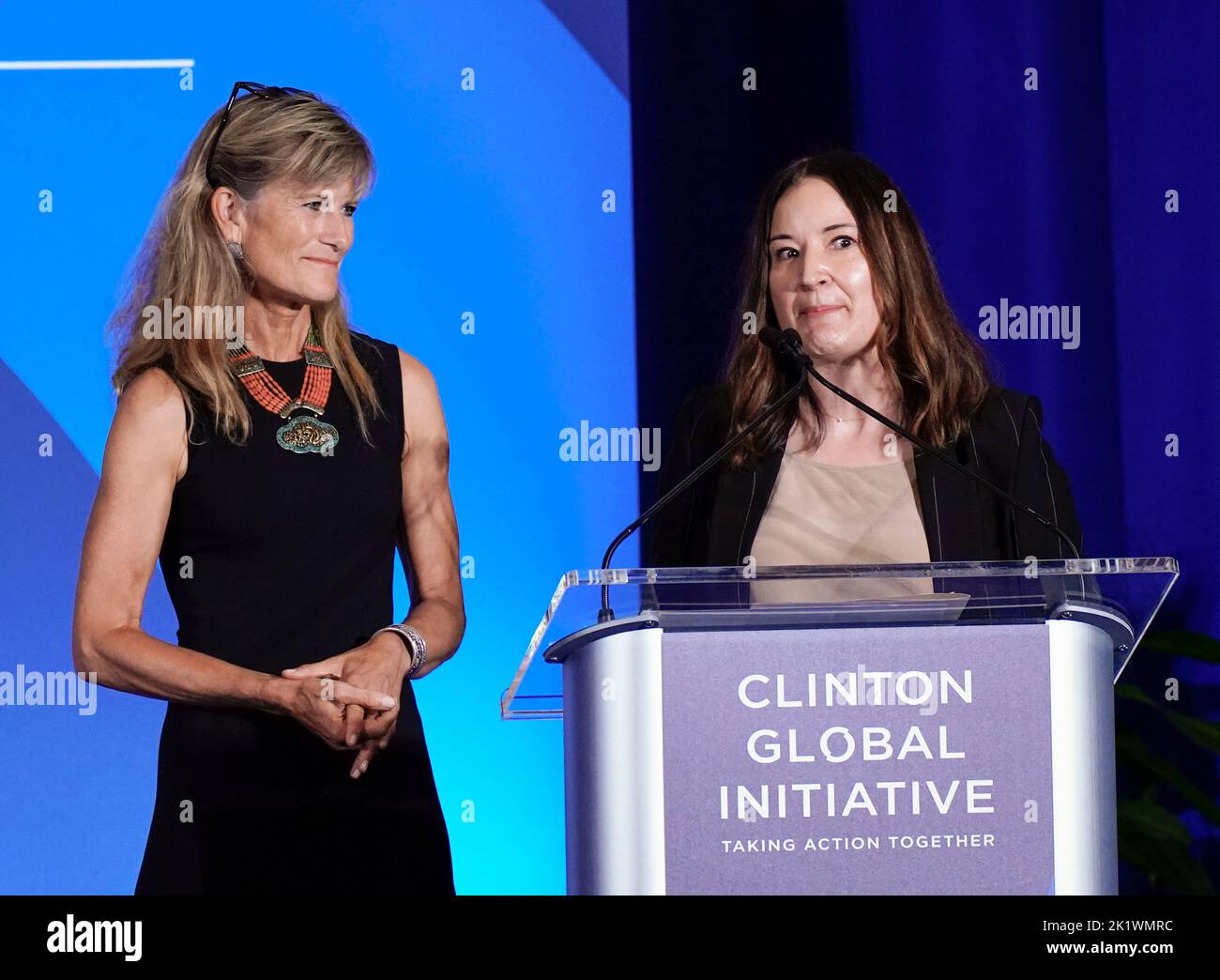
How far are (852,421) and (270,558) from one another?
1.00 meters

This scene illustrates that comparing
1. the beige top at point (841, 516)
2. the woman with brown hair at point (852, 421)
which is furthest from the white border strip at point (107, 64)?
the beige top at point (841, 516)

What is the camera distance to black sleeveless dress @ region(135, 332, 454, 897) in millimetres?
2221

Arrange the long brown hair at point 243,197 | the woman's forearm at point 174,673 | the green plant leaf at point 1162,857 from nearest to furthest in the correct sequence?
1. the woman's forearm at point 174,673
2. the long brown hair at point 243,197
3. the green plant leaf at point 1162,857

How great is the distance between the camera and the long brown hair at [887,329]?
2.48m

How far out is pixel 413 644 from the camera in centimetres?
227

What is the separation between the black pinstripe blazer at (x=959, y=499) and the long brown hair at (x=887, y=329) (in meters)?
0.05

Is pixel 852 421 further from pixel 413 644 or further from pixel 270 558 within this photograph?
pixel 270 558

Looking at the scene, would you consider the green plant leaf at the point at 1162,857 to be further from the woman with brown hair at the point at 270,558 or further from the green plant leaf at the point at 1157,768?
the woman with brown hair at the point at 270,558

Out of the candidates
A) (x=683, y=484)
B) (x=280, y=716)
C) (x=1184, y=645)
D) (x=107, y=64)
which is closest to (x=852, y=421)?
(x=683, y=484)

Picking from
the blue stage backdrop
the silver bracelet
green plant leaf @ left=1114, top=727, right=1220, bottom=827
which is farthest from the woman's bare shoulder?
green plant leaf @ left=1114, top=727, right=1220, bottom=827

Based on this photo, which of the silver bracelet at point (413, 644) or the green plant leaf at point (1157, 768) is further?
the green plant leaf at point (1157, 768)

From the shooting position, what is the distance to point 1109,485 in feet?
9.77
